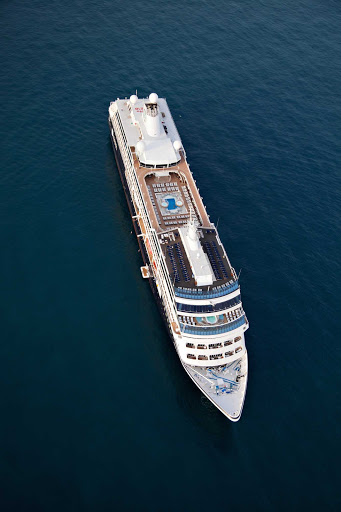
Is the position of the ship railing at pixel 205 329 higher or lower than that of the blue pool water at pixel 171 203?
lower

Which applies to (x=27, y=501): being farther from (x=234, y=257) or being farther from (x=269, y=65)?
(x=269, y=65)

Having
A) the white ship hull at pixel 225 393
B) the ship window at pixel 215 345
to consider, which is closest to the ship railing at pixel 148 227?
the ship window at pixel 215 345

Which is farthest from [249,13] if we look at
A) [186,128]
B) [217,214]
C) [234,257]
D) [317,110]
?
[234,257]

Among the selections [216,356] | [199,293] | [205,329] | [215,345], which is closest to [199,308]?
[199,293]

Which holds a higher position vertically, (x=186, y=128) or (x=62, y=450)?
(x=186, y=128)

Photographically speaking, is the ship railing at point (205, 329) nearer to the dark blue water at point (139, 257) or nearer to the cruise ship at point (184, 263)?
the cruise ship at point (184, 263)

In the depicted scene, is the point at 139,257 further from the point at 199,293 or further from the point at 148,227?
the point at 199,293
